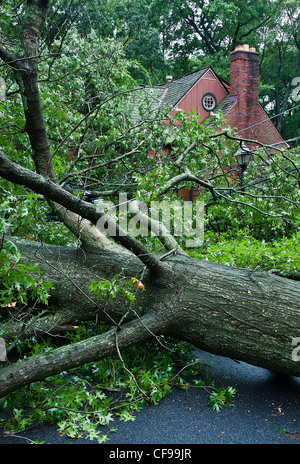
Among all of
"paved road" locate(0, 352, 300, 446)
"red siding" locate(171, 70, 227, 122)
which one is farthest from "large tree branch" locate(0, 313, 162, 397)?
"red siding" locate(171, 70, 227, 122)

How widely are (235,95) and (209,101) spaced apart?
1.44 metres

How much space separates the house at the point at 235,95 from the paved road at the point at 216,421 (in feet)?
44.1

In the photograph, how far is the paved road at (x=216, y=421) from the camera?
2770 mm

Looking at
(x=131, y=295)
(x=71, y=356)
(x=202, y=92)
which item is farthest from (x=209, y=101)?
(x=71, y=356)

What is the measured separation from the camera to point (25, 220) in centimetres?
252

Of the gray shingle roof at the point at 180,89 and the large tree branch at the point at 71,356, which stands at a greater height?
the gray shingle roof at the point at 180,89

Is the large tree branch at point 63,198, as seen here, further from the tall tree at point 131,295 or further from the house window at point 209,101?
the house window at point 209,101

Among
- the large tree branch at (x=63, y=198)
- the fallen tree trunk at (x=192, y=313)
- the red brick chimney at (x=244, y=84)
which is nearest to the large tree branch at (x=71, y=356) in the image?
the fallen tree trunk at (x=192, y=313)

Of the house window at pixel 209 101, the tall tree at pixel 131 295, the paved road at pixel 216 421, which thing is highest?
the house window at pixel 209 101

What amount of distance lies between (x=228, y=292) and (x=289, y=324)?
0.58 metres

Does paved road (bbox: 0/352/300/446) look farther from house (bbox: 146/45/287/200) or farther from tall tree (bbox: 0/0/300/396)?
house (bbox: 146/45/287/200)

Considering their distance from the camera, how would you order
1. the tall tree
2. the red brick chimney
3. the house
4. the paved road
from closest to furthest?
the paved road
the tall tree
the red brick chimney
the house

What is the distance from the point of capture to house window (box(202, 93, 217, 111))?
17.3 metres

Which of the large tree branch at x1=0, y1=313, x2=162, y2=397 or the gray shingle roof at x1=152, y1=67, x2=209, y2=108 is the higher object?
the gray shingle roof at x1=152, y1=67, x2=209, y2=108
